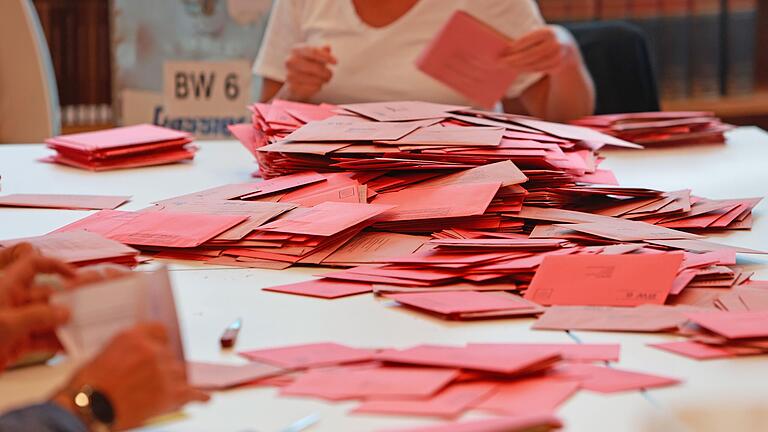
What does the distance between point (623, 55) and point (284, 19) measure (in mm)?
908

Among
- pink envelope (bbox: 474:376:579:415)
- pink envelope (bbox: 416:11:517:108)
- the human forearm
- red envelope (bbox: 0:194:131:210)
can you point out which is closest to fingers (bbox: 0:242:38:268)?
pink envelope (bbox: 474:376:579:415)

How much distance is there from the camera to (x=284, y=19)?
2.48 m

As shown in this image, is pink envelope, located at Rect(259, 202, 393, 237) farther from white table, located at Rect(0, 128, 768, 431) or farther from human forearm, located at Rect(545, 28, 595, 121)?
human forearm, located at Rect(545, 28, 595, 121)

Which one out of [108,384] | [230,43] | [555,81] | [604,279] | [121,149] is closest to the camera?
[108,384]

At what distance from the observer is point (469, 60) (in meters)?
1.97

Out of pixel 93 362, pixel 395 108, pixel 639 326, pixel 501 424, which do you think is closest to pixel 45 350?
pixel 93 362

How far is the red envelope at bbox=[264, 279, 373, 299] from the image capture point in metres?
1.08

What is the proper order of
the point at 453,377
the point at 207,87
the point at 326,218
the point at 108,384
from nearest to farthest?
the point at 108,384, the point at 453,377, the point at 326,218, the point at 207,87

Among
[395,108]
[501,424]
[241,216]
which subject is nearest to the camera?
[501,424]

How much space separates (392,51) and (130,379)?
1751mm

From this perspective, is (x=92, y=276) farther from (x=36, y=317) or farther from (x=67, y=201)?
(x=67, y=201)

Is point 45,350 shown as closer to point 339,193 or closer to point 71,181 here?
point 339,193

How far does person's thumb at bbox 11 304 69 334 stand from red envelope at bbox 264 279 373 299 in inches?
15.0

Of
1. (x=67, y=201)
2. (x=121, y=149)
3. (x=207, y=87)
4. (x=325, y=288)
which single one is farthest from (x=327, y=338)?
(x=207, y=87)
